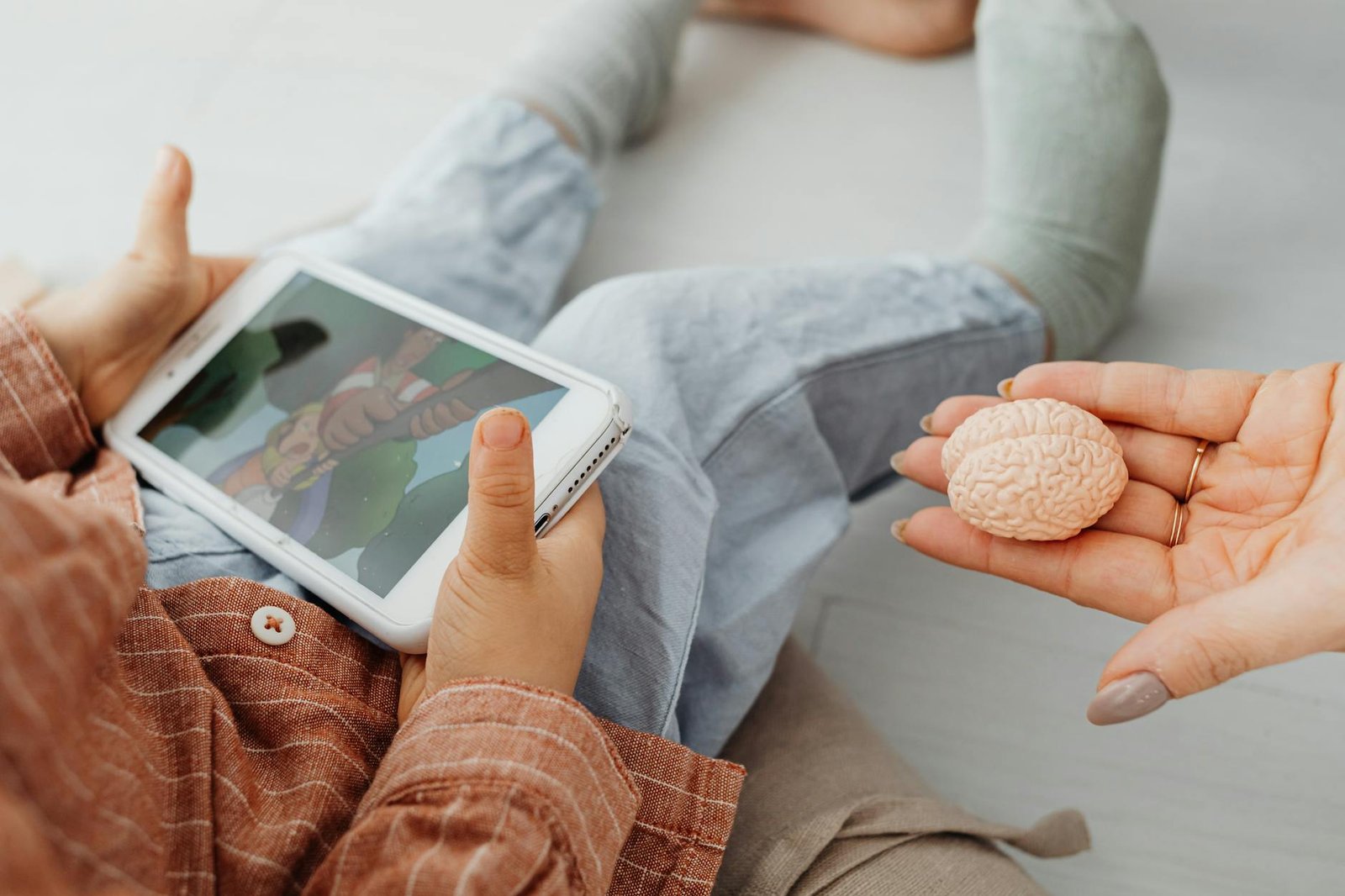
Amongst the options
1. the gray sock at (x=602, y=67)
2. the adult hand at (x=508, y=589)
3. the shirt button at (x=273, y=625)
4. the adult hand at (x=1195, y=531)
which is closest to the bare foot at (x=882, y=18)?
the gray sock at (x=602, y=67)

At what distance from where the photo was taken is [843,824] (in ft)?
1.98

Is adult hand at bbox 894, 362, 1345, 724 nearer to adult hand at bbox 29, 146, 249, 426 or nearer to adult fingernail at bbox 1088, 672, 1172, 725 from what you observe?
adult fingernail at bbox 1088, 672, 1172, 725

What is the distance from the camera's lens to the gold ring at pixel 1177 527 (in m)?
0.63

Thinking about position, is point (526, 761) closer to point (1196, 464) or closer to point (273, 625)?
point (273, 625)

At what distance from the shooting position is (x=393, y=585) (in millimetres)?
Result: 580

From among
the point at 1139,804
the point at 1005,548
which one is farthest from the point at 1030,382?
the point at 1139,804

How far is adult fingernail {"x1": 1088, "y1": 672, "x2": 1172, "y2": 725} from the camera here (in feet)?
1.70

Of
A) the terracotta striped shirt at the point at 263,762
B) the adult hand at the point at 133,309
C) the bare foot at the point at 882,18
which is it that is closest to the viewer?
the terracotta striped shirt at the point at 263,762

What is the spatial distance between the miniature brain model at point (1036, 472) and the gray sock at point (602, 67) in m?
0.56

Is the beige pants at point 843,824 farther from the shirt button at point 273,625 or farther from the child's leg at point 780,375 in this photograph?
the shirt button at point 273,625

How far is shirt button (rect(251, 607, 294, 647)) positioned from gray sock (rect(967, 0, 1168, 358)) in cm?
66

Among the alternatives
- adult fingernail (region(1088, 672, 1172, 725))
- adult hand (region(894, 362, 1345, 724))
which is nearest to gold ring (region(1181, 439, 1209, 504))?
adult hand (region(894, 362, 1345, 724))

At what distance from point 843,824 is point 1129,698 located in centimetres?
18

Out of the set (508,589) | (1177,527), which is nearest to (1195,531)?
(1177,527)
